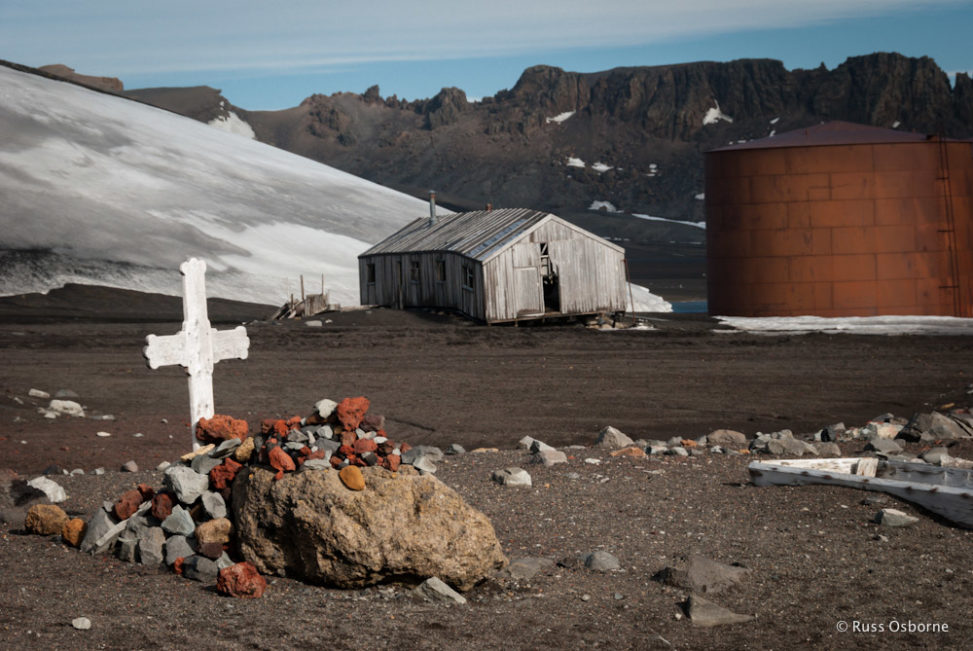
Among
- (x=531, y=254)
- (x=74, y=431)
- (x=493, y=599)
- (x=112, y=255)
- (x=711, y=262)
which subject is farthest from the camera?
(x=112, y=255)

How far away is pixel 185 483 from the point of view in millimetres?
7223

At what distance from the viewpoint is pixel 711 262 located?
121 feet

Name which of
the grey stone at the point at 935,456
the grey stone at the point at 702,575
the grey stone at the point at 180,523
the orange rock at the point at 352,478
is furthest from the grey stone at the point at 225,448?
the grey stone at the point at 935,456

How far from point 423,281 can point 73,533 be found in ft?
94.8

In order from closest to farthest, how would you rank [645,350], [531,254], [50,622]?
1. [50,622]
2. [645,350]
3. [531,254]

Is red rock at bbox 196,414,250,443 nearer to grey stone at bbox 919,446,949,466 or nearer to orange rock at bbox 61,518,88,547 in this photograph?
orange rock at bbox 61,518,88,547

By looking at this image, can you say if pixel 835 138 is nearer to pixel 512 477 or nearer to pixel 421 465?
pixel 512 477

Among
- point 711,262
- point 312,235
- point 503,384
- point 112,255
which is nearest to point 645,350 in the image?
point 503,384

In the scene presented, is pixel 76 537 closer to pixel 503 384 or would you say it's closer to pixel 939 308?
pixel 503 384

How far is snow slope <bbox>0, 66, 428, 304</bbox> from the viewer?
162 ft

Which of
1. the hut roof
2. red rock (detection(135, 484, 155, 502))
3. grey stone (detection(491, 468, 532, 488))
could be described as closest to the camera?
red rock (detection(135, 484, 155, 502))

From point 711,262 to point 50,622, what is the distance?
32793 millimetres

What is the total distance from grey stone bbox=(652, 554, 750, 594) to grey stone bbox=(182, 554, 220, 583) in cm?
284

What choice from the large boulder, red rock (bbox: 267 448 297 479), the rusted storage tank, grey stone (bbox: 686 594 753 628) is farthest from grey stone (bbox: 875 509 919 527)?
the rusted storage tank
